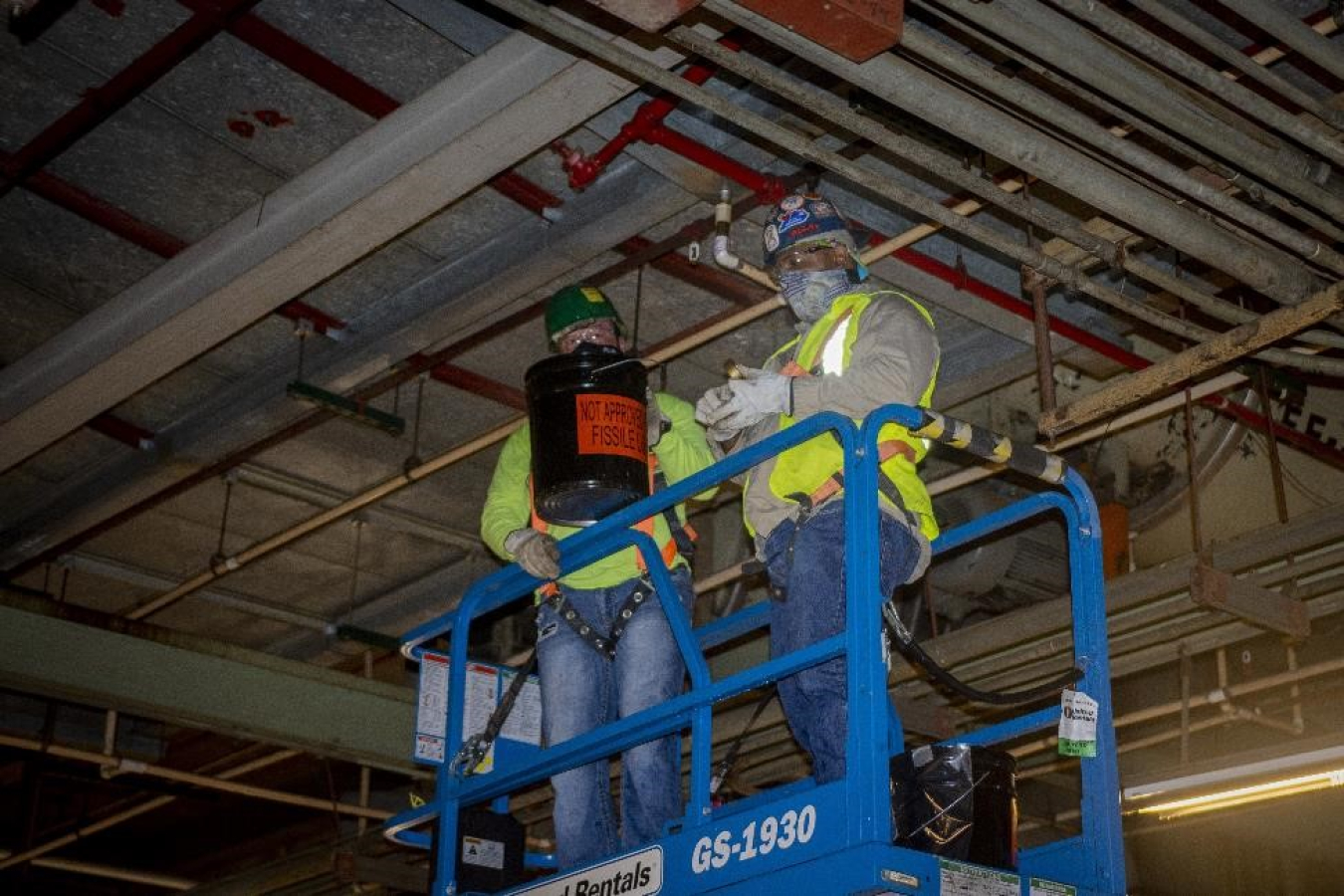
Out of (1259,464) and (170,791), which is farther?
(170,791)

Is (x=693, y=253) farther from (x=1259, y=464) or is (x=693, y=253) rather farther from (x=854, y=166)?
(x=1259, y=464)

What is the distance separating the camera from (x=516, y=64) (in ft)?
22.2

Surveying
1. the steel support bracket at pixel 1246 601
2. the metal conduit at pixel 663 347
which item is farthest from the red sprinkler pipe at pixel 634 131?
the steel support bracket at pixel 1246 601

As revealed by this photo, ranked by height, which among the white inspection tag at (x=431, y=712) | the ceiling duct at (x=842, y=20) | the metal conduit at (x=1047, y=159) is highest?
the metal conduit at (x=1047, y=159)

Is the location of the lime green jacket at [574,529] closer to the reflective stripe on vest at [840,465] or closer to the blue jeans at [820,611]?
the reflective stripe on vest at [840,465]

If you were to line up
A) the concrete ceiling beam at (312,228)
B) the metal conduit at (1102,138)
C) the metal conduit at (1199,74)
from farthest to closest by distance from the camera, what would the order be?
the concrete ceiling beam at (312,228), the metal conduit at (1102,138), the metal conduit at (1199,74)

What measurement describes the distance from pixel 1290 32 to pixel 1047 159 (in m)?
1.06

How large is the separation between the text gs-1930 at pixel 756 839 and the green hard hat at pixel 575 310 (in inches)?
101

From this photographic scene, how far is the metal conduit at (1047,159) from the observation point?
5.73m

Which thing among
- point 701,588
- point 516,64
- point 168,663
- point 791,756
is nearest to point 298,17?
point 516,64

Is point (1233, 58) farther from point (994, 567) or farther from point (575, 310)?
point (994, 567)

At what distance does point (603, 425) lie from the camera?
229 inches

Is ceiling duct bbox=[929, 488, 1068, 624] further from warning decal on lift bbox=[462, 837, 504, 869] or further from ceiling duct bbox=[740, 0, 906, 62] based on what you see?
ceiling duct bbox=[740, 0, 906, 62]

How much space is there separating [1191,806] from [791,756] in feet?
9.39
